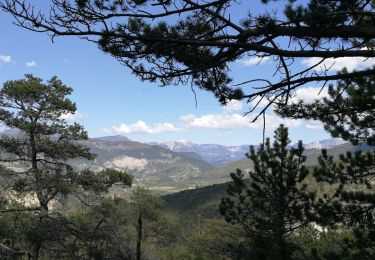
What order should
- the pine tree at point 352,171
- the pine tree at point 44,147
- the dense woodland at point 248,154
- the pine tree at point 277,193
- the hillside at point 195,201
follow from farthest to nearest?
the hillside at point 195,201 < the pine tree at point 44,147 < the pine tree at point 277,193 < the pine tree at point 352,171 < the dense woodland at point 248,154

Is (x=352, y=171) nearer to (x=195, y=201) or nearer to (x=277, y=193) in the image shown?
(x=277, y=193)

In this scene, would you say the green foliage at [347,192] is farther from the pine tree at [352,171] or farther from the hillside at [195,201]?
the hillside at [195,201]

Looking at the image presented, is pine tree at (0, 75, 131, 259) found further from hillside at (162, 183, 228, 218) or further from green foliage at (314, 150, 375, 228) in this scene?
hillside at (162, 183, 228, 218)

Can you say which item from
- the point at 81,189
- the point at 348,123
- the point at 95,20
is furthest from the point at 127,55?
the point at 81,189

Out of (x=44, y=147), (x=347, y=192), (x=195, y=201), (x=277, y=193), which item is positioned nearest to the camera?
(x=347, y=192)

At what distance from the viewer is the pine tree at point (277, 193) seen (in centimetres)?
1212

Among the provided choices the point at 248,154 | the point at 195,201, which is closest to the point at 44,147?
the point at 248,154

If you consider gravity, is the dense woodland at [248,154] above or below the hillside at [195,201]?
above

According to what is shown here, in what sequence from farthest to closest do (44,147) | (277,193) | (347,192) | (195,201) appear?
(195,201) < (44,147) < (277,193) < (347,192)

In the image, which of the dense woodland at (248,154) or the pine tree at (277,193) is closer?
the dense woodland at (248,154)

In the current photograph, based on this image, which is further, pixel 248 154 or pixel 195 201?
pixel 195 201

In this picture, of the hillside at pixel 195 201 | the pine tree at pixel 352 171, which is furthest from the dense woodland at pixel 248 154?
the hillside at pixel 195 201

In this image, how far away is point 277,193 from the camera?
12.5 metres

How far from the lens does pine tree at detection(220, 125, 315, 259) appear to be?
1212cm
